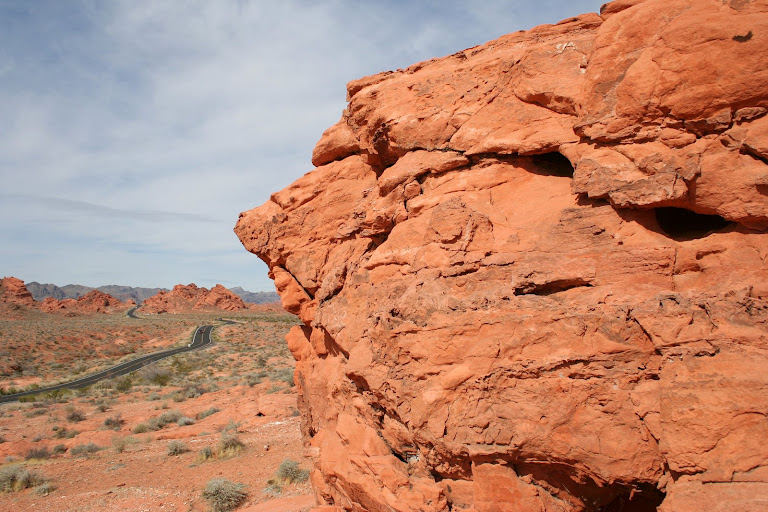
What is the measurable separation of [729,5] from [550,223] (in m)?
2.65

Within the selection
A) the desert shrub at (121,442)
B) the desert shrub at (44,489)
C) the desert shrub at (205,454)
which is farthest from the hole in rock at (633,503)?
the desert shrub at (121,442)

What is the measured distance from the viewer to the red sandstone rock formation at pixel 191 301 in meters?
119

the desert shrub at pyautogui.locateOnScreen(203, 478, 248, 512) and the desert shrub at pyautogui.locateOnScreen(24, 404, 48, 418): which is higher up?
the desert shrub at pyautogui.locateOnScreen(24, 404, 48, 418)

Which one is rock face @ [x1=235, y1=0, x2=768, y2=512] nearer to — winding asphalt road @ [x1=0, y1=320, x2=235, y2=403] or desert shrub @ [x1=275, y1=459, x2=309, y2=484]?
desert shrub @ [x1=275, y1=459, x2=309, y2=484]

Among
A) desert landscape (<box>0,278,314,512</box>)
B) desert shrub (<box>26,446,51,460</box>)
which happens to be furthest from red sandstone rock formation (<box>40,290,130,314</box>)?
desert shrub (<box>26,446,51,460</box>)

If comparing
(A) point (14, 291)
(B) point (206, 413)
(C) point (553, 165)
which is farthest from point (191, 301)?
(C) point (553, 165)

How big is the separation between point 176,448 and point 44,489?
11.2 feet

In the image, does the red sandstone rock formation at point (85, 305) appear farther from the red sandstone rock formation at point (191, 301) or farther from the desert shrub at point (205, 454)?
the desert shrub at point (205, 454)

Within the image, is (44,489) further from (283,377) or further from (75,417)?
(283,377)

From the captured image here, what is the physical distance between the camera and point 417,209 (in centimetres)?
668

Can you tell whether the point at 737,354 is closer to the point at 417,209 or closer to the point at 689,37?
the point at 689,37

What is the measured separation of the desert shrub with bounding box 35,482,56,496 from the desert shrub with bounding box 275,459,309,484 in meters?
5.84

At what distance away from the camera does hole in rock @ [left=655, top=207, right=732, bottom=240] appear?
5066 mm

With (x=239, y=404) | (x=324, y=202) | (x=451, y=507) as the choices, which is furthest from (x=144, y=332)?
(x=451, y=507)
